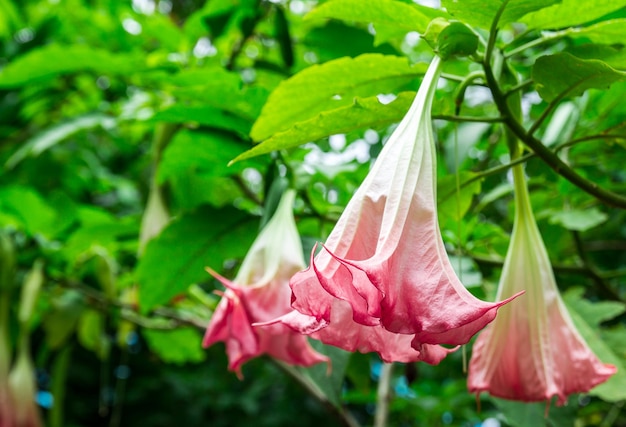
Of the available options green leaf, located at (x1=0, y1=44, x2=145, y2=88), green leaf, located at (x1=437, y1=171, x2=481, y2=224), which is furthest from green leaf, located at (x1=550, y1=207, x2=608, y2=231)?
green leaf, located at (x1=0, y1=44, x2=145, y2=88)

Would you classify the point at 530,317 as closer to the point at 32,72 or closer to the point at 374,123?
the point at 374,123

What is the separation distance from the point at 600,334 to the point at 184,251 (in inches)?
20.1

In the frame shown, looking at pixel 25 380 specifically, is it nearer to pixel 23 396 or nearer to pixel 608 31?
pixel 23 396

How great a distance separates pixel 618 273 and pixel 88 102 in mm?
1329

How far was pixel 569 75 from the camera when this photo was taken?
0.45 meters

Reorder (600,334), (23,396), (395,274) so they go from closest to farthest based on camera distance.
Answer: (395,274)
(600,334)
(23,396)

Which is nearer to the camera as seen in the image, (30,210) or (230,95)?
(230,95)

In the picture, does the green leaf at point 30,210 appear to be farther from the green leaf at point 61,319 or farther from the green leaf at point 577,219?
the green leaf at point 577,219

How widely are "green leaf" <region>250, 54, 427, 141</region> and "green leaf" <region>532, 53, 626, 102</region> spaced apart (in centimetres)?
9

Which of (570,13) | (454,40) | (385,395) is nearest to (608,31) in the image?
(570,13)

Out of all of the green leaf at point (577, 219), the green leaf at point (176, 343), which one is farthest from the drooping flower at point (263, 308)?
the green leaf at point (176, 343)

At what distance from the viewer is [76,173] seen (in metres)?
1.61

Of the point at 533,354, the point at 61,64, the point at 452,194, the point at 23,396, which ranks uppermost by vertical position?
the point at 61,64

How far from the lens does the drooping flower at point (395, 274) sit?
0.34m
